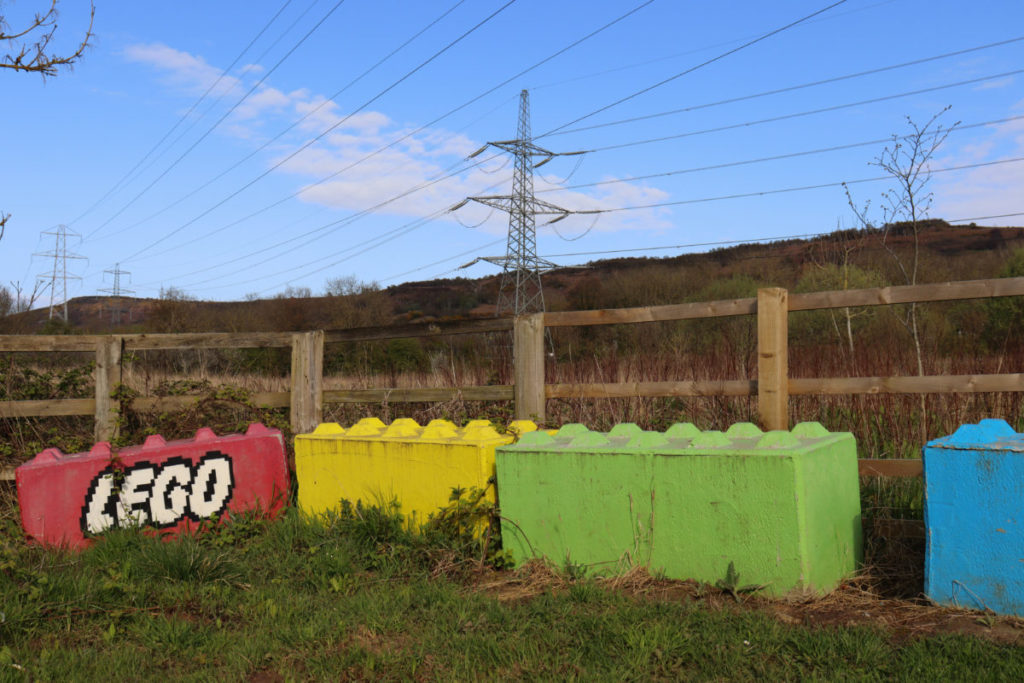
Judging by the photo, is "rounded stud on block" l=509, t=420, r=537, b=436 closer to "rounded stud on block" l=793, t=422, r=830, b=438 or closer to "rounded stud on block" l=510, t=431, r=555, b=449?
"rounded stud on block" l=510, t=431, r=555, b=449

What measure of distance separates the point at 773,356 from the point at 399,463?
230cm

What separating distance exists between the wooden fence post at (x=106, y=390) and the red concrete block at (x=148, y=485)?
1.00 metres

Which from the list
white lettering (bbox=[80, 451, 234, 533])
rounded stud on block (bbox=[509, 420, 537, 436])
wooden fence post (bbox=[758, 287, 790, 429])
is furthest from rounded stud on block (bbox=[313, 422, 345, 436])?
wooden fence post (bbox=[758, 287, 790, 429])

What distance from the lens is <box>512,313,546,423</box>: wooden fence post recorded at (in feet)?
18.2

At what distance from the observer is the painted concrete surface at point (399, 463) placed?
14.0 feet

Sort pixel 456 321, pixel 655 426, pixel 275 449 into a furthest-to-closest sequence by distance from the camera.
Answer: pixel 655 426
pixel 456 321
pixel 275 449

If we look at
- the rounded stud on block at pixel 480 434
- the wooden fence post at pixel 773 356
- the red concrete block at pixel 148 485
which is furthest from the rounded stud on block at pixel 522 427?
the red concrete block at pixel 148 485

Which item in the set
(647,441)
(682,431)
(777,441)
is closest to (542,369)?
(682,431)

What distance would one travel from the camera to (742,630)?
9.36ft

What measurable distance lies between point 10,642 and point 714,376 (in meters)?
5.97

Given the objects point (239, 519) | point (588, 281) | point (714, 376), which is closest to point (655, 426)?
point (714, 376)

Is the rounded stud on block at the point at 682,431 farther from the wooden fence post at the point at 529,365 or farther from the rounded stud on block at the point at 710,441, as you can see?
the wooden fence post at the point at 529,365

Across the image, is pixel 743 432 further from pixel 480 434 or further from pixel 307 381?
pixel 307 381

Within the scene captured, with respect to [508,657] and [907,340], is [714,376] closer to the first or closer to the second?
[907,340]
